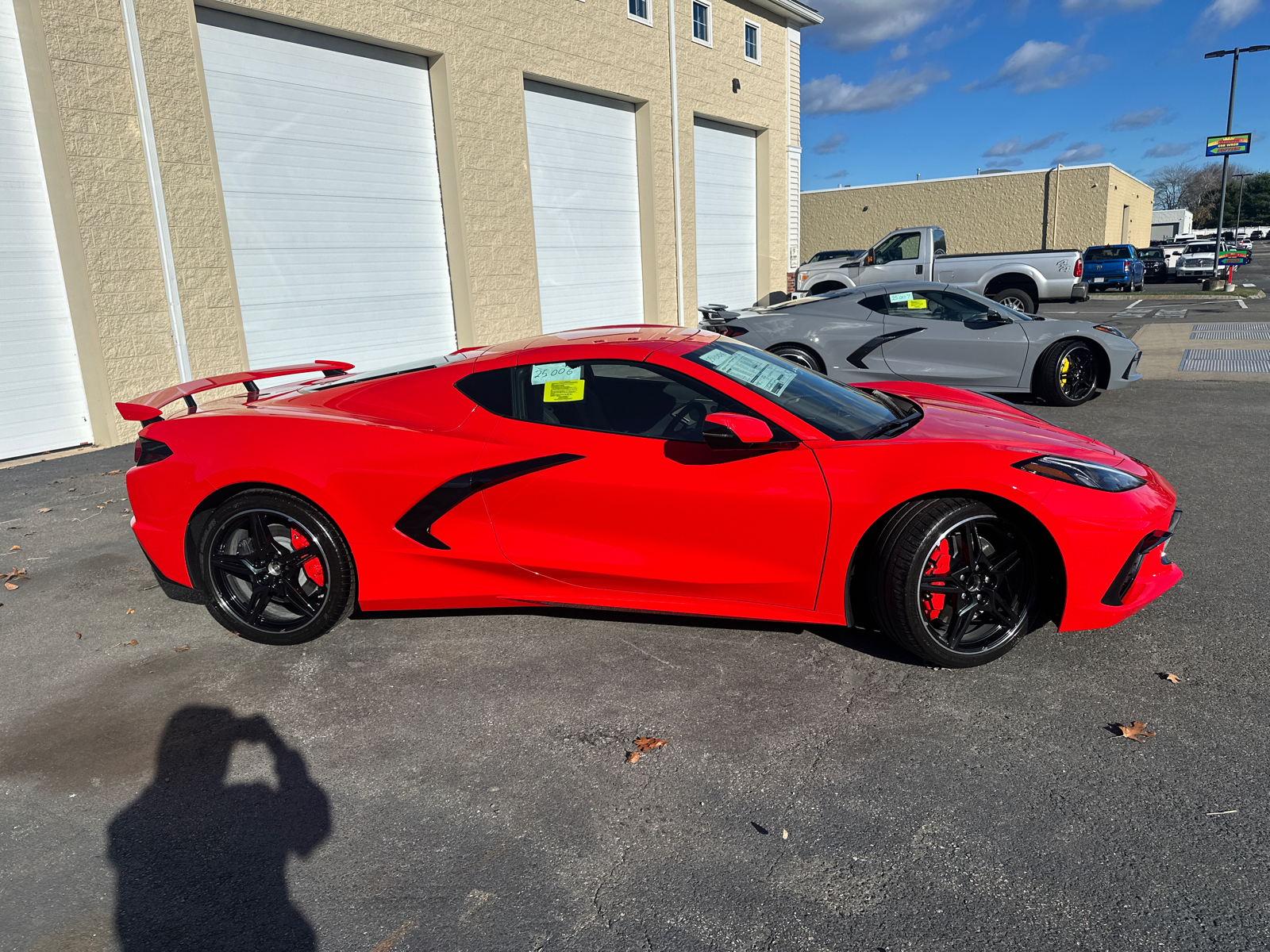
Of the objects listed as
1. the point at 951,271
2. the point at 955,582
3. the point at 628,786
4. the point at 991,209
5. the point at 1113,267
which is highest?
the point at 991,209

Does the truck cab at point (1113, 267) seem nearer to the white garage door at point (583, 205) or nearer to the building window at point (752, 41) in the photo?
the building window at point (752, 41)

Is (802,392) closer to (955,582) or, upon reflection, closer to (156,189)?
(955,582)

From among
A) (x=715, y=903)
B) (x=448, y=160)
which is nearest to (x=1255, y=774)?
(x=715, y=903)

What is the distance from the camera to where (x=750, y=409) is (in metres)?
3.63

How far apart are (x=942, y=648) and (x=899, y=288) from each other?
690 centimetres

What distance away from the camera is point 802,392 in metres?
3.97

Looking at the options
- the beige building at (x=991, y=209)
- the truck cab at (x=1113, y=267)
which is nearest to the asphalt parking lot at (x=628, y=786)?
the truck cab at (x=1113, y=267)

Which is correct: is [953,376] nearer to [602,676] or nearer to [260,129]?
[602,676]

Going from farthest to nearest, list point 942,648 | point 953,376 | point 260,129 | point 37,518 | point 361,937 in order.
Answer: point 260,129
point 953,376
point 37,518
point 942,648
point 361,937

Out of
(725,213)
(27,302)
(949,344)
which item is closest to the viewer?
(27,302)

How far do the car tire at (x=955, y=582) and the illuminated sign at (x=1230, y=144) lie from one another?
36.3 m

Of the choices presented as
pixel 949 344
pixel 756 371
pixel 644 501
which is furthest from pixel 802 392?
pixel 949 344

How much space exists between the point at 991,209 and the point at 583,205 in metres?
34.5

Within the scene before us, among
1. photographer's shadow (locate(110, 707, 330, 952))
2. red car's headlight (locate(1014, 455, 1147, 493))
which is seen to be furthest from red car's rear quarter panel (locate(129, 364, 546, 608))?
red car's headlight (locate(1014, 455, 1147, 493))
